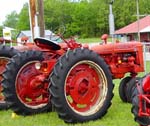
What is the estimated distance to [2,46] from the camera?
335 inches

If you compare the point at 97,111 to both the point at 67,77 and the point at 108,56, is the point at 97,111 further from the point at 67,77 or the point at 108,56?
the point at 108,56

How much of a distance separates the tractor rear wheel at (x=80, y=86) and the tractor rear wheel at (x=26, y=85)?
735mm

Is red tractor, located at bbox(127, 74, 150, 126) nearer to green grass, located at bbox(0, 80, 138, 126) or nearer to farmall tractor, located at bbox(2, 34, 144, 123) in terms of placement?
green grass, located at bbox(0, 80, 138, 126)

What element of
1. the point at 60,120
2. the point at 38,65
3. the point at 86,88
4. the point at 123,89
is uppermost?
the point at 38,65

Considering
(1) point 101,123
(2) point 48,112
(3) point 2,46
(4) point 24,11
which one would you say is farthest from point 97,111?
(4) point 24,11

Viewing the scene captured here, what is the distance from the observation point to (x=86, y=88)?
690 cm

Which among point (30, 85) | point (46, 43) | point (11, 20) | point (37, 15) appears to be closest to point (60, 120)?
point (30, 85)

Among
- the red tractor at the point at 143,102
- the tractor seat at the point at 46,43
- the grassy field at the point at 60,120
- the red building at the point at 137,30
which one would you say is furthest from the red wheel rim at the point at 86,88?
the red building at the point at 137,30

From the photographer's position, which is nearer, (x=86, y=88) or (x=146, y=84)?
(x=146, y=84)

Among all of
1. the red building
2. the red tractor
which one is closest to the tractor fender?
the red tractor

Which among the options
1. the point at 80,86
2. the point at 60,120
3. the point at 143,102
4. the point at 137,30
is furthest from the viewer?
the point at 137,30

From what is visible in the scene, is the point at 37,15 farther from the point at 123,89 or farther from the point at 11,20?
the point at 11,20

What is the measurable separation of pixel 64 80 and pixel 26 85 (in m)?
1.33

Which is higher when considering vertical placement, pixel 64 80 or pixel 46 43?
pixel 46 43
